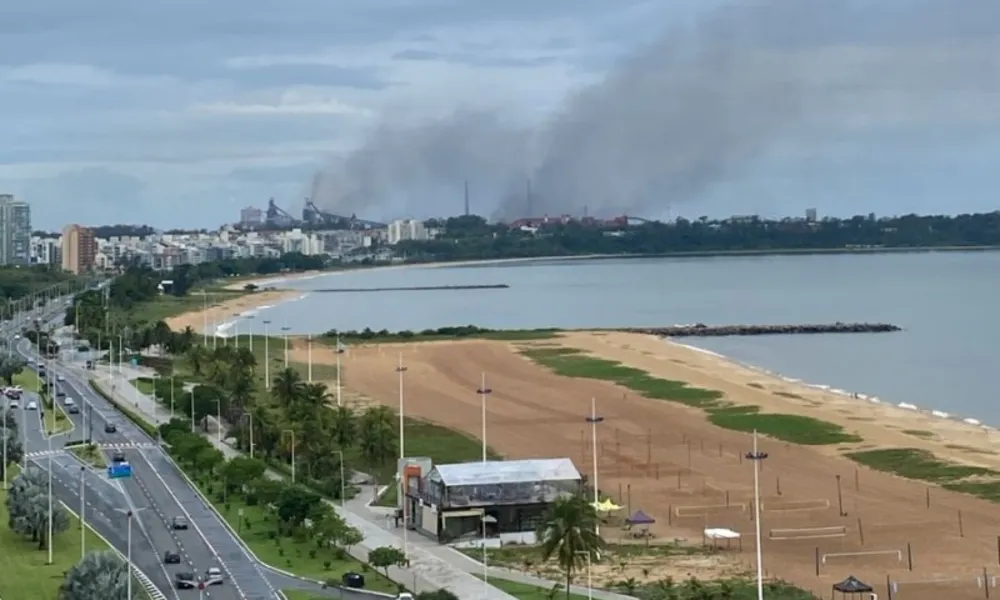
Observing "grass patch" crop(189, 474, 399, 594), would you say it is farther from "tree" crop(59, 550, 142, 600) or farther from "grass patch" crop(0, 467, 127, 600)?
"tree" crop(59, 550, 142, 600)

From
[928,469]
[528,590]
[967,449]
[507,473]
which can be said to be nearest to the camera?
[528,590]

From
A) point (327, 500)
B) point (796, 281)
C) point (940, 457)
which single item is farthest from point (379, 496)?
point (796, 281)

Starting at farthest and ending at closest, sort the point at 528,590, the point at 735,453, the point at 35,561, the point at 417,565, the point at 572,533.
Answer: the point at 735,453 < the point at 35,561 < the point at 417,565 < the point at 528,590 < the point at 572,533

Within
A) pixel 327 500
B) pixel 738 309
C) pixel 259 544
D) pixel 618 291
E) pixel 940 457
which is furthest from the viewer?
pixel 618 291

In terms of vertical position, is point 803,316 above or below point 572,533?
below

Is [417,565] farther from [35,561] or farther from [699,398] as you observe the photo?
[699,398]

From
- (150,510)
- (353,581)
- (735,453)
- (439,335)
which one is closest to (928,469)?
(735,453)

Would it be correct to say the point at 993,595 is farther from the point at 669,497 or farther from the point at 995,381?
the point at 995,381
